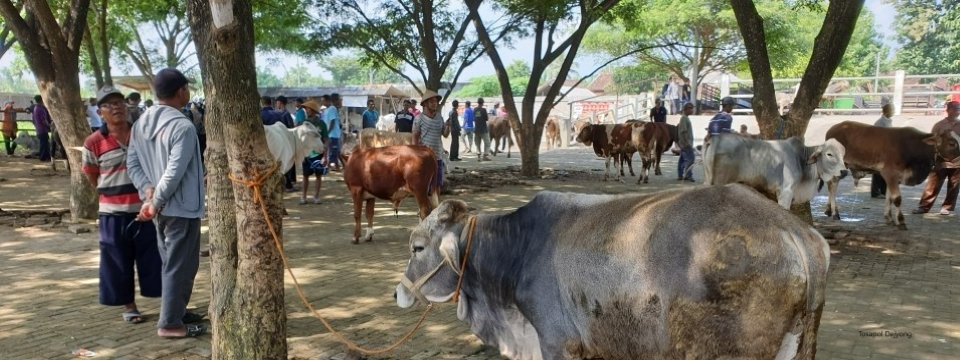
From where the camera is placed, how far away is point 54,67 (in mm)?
9781

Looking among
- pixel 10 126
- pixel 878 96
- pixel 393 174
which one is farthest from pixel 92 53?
pixel 878 96

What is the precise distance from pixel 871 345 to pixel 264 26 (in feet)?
62.5

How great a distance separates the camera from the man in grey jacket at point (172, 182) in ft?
16.8

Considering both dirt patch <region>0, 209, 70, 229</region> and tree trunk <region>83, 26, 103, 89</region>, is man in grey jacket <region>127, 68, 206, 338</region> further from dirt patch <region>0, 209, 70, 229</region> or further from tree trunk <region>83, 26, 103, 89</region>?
tree trunk <region>83, 26, 103, 89</region>

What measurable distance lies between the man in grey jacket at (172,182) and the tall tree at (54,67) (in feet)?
17.2

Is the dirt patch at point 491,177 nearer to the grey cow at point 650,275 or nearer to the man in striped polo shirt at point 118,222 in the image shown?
the man in striped polo shirt at point 118,222

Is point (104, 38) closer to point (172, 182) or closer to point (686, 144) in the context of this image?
point (686, 144)

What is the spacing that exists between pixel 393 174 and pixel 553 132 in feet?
71.7

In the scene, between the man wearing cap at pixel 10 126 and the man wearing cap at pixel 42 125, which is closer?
the man wearing cap at pixel 42 125

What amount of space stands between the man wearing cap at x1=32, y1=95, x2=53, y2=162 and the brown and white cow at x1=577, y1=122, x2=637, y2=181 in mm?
13697

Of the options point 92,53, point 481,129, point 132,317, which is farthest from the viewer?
point 481,129

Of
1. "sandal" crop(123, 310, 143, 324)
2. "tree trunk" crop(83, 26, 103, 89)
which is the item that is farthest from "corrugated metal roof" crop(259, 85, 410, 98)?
"sandal" crop(123, 310, 143, 324)

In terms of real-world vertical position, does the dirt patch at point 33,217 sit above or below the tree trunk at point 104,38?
below

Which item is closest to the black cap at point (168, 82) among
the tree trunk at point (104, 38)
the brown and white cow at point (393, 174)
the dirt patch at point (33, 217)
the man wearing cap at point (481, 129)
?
the brown and white cow at point (393, 174)
